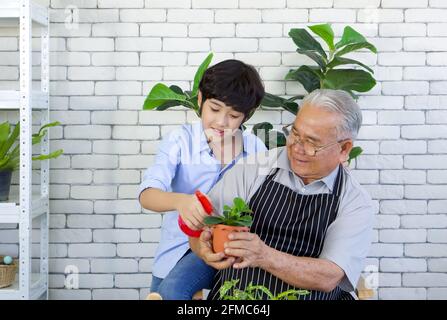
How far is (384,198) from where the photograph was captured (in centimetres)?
353

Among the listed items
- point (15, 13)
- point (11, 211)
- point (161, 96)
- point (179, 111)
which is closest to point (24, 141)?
point (11, 211)

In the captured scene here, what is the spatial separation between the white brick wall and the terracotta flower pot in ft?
5.84

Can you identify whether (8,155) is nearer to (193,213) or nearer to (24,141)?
(24,141)

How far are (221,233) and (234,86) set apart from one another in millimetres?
766

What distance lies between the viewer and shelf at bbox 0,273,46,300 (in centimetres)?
315

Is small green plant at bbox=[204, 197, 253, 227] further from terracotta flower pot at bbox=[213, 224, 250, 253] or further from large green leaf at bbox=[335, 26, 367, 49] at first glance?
large green leaf at bbox=[335, 26, 367, 49]

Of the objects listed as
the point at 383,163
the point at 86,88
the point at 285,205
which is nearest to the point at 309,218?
the point at 285,205

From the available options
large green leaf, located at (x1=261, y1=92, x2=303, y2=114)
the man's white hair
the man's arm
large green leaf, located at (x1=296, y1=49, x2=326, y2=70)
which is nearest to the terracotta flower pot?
the man's arm

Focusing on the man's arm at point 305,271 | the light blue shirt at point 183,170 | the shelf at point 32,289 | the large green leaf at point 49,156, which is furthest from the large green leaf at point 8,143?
the man's arm at point 305,271

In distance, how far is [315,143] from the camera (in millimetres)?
2014

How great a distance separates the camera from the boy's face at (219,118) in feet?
7.76

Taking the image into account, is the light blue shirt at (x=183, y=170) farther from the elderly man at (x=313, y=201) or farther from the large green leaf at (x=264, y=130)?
the large green leaf at (x=264, y=130)
